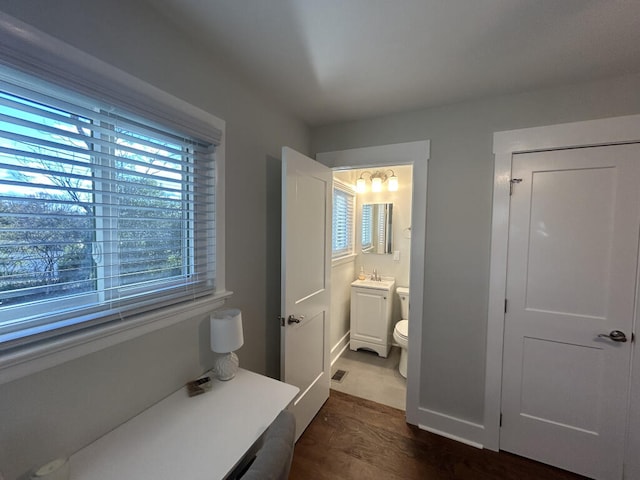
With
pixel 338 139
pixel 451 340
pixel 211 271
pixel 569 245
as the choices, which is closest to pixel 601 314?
pixel 569 245

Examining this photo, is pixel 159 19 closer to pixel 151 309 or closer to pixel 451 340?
pixel 151 309

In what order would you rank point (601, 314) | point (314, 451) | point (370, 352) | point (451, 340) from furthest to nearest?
point (370, 352), point (451, 340), point (314, 451), point (601, 314)

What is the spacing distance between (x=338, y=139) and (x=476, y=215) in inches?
49.0

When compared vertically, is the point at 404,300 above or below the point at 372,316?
above

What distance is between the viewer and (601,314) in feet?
5.07

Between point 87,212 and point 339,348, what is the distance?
2.79 meters

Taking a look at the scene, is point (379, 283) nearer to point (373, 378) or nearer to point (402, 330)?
point (402, 330)

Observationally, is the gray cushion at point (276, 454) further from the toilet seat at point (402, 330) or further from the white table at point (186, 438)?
the toilet seat at point (402, 330)

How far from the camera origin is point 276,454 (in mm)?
743

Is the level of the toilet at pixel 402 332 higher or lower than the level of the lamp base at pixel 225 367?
lower

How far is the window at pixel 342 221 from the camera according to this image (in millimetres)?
2957

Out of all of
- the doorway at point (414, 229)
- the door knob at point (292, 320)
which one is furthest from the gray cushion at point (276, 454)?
the doorway at point (414, 229)

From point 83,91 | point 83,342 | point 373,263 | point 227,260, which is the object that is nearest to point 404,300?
point 373,263

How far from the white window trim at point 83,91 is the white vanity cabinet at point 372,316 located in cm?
208
